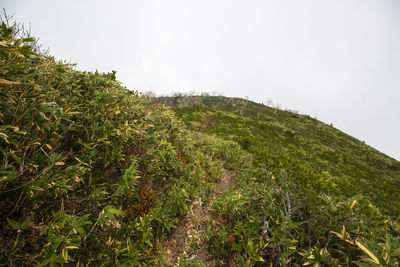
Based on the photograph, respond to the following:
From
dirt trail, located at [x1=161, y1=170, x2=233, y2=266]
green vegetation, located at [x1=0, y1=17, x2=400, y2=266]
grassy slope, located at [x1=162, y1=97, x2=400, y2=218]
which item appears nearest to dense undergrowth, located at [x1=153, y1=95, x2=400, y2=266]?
green vegetation, located at [x1=0, y1=17, x2=400, y2=266]

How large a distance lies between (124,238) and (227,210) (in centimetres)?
198

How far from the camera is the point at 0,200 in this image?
1.53 metres

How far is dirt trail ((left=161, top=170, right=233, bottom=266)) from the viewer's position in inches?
104

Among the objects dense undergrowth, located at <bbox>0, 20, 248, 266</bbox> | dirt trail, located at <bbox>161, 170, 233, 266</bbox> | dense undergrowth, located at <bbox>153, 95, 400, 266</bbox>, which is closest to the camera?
dense undergrowth, located at <bbox>0, 20, 248, 266</bbox>

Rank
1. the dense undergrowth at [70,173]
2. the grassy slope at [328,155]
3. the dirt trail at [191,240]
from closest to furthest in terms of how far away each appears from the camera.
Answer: the dense undergrowth at [70,173] → the dirt trail at [191,240] → the grassy slope at [328,155]

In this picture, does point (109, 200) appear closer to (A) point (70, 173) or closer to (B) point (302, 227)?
(A) point (70, 173)

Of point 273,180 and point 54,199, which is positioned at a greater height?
point 273,180

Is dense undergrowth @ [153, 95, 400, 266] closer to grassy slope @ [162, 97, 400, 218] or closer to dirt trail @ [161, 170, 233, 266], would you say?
dirt trail @ [161, 170, 233, 266]

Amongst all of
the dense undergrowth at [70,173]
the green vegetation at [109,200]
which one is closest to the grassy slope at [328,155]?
the green vegetation at [109,200]

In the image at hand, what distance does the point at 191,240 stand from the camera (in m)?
3.00

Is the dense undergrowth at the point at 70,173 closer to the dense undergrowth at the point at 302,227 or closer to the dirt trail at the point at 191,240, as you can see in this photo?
the dirt trail at the point at 191,240

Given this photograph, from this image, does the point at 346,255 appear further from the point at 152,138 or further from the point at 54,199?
the point at 54,199

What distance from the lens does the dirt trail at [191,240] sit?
104 inches

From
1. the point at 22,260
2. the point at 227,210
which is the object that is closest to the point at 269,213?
the point at 227,210
